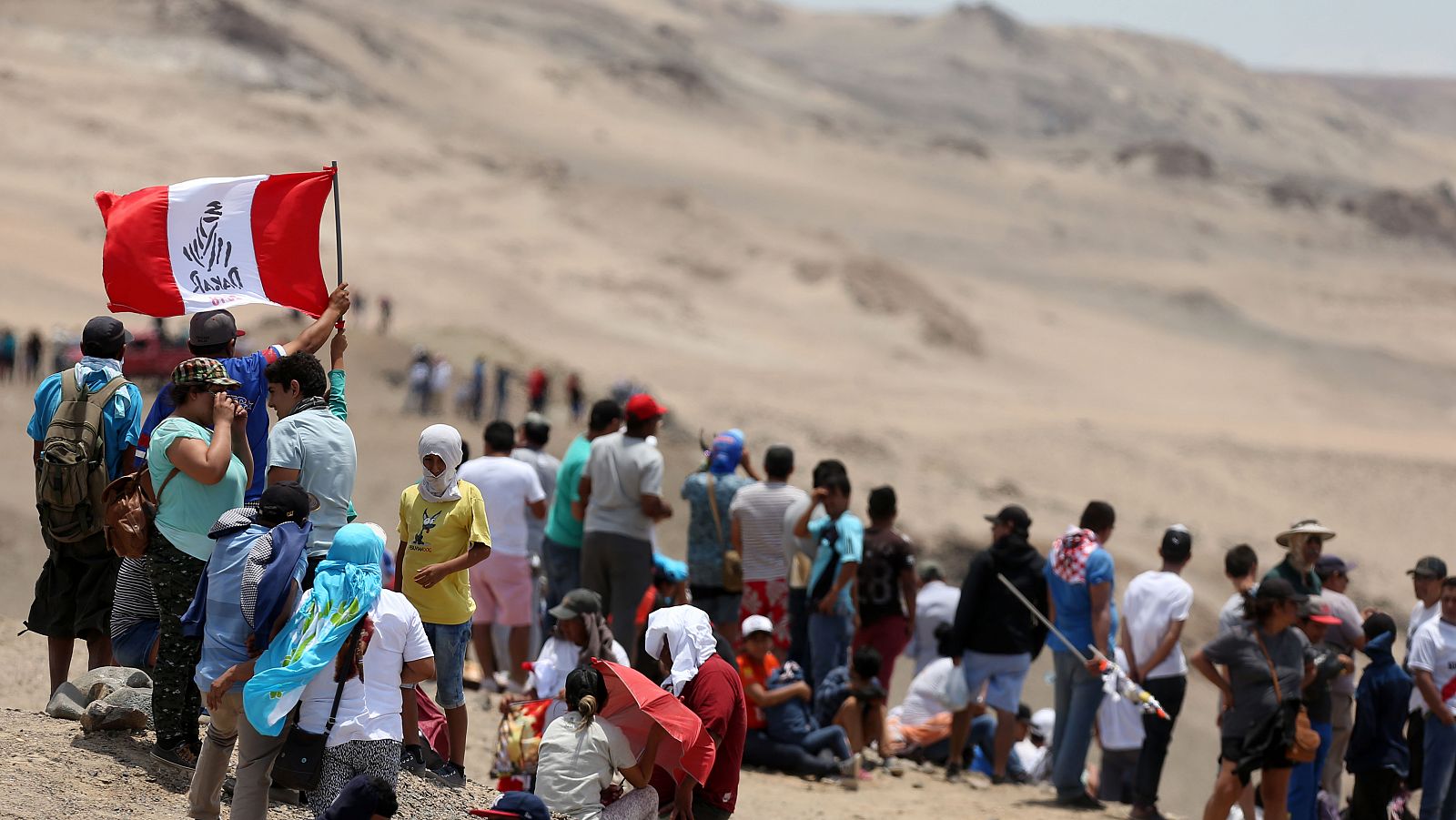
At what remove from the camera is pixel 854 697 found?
325 inches

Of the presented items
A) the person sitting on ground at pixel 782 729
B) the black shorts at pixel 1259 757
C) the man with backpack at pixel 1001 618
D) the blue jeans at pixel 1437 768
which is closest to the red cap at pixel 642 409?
the person sitting on ground at pixel 782 729

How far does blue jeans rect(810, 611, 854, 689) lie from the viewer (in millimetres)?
8328

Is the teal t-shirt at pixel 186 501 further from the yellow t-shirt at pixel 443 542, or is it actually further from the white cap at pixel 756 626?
the white cap at pixel 756 626

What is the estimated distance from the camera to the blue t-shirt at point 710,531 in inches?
340

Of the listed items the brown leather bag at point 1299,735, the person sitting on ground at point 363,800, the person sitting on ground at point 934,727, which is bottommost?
the person sitting on ground at point 934,727

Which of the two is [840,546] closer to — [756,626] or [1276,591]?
[756,626]

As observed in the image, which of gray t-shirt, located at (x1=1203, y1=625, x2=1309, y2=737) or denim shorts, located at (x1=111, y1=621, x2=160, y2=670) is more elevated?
gray t-shirt, located at (x1=1203, y1=625, x2=1309, y2=737)

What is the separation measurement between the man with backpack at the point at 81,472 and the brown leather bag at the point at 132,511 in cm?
49

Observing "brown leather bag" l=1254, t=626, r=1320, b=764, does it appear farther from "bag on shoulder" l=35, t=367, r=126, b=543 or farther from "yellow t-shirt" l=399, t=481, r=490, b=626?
"bag on shoulder" l=35, t=367, r=126, b=543

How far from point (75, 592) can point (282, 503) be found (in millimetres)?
1624

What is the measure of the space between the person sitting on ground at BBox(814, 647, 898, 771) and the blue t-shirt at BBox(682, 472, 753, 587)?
88cm

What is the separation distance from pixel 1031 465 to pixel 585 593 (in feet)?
73.5

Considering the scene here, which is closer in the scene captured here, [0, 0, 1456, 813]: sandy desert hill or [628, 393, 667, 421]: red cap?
[628, 393, 667, 421]: red cap

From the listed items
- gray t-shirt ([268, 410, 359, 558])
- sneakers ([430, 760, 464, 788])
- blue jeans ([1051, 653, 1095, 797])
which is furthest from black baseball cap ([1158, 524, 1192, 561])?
gray t-shirt ([268, 410, 359, 558])
